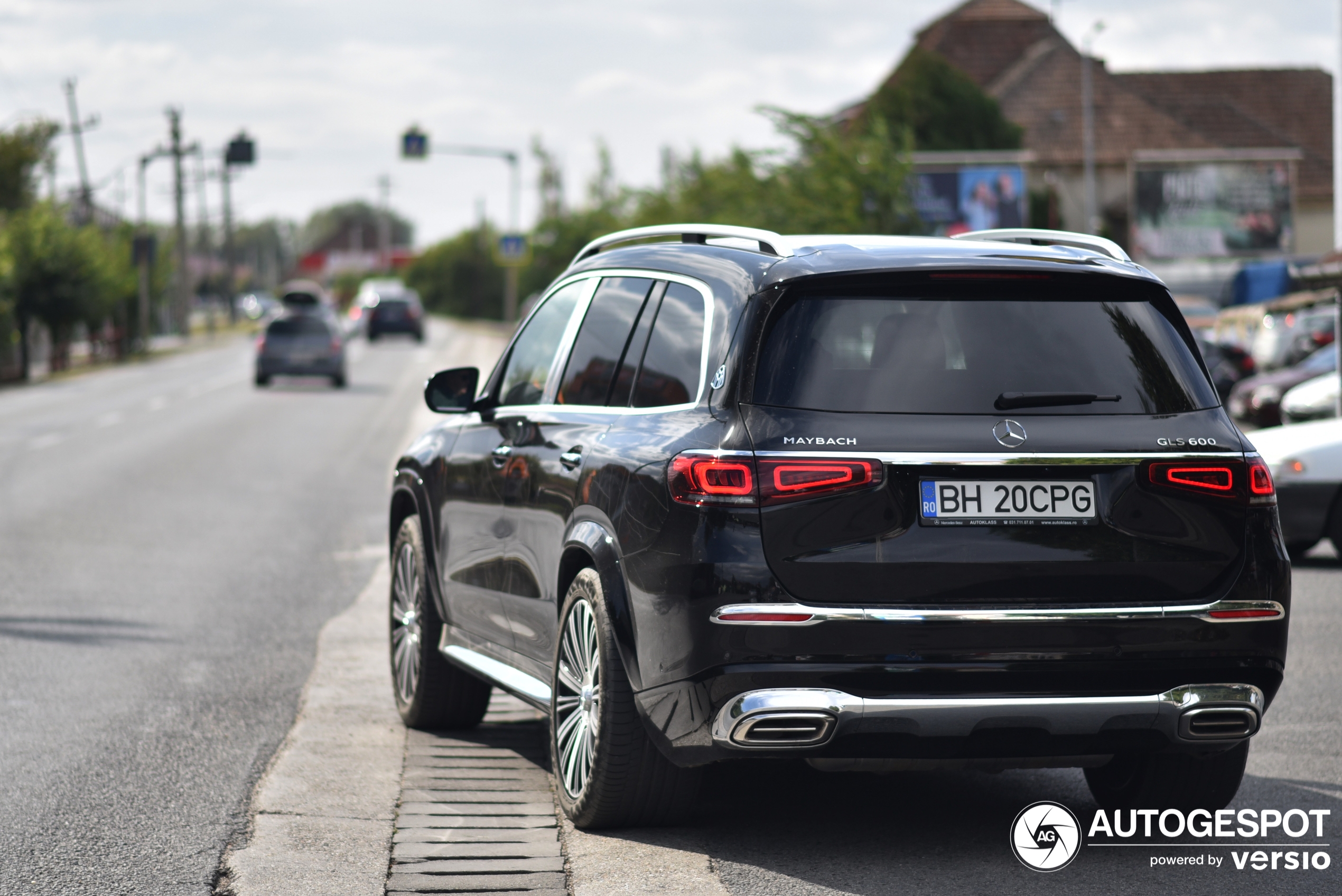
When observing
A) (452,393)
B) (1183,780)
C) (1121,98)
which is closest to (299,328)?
(452,393)

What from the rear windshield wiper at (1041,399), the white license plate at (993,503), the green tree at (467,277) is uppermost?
the rear windshield wiper at (1041,399)

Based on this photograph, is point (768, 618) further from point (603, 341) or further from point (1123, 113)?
point (1123, 113)

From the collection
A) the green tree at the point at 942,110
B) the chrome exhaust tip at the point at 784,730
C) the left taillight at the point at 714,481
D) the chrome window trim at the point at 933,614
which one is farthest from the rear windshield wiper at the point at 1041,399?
the green tree at the point at 942,110

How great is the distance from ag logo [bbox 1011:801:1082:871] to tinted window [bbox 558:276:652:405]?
1.74 m

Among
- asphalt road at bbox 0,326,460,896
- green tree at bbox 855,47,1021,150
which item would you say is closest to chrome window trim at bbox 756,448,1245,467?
asphalt road at bbox 0,326,460,896

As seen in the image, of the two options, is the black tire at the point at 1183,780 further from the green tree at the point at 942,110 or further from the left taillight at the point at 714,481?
the green tree at the point at 942,110

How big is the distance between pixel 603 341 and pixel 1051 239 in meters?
1.45

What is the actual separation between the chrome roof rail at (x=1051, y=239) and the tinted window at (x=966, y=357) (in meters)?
0.42

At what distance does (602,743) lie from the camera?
5.13 m

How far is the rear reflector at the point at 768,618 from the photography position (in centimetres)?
460

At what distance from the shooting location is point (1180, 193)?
6316 cm

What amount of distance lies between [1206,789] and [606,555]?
1.94 meters

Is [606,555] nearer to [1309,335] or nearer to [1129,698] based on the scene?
[1129,698]

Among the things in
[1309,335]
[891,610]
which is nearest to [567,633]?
[891,610]
